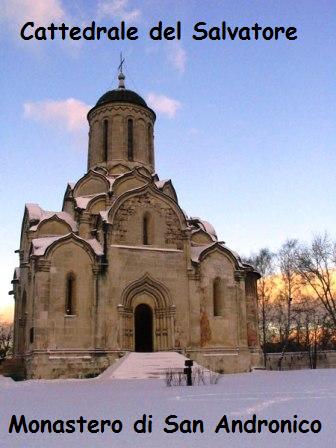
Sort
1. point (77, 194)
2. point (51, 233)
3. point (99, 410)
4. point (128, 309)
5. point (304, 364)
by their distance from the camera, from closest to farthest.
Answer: point (99, 410) → point (128, 309) → point (51, 233) → point (77, 194) → point (304, 364)

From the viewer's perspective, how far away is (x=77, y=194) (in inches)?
1033

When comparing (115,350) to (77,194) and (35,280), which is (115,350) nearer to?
(35,280)

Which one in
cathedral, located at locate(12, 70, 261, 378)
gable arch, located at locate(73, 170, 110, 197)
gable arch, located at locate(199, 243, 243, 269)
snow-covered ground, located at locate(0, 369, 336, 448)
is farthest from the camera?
gable arch, located at locate(73, 170, 110, 197)

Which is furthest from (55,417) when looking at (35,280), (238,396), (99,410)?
(35,280)

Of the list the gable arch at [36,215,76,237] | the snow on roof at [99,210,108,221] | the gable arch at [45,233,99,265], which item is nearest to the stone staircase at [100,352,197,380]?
the gable arch at [45,233,99,265]

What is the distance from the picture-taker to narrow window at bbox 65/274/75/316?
21455 millimetres

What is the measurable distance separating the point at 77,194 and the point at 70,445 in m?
21.1

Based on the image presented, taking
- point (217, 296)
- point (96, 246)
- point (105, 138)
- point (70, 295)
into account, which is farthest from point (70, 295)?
point (105, 138)

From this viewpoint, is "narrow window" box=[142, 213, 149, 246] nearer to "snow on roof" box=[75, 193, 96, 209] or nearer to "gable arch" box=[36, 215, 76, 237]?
"snow on roof" box=[75, 193, 96, 209]

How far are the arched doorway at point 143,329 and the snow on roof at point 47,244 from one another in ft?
11.4

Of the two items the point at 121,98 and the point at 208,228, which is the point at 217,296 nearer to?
the point at 208,228

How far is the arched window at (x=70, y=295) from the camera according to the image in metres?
21.5

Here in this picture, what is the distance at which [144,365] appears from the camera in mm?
19969

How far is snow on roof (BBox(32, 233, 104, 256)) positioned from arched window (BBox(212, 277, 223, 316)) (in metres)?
5.91
